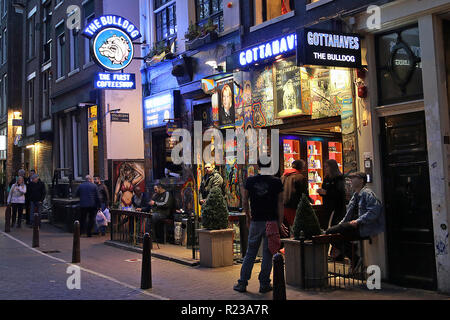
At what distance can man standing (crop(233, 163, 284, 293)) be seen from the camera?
7.43 metres

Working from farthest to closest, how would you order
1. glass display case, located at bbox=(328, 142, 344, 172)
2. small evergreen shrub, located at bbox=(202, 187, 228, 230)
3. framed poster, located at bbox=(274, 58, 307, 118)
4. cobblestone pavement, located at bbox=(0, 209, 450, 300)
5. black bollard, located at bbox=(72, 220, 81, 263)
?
glass display case, located at bbox=(328, 142, 344, 172)
black bollard, located at bbox=(72, 220, 81, 263)
framed poster, located at bbox=(274, 58, 307, 118)
small evergreen shrub, located at bbox=(202, 187, 228, 230)
cobblestone pavement, located at bbox=(0, 209, 450, 300)

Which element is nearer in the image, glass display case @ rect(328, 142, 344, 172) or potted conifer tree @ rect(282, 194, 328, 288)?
potted conifer tree @ rect(282, 194, 328, 288)

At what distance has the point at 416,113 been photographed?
772cm

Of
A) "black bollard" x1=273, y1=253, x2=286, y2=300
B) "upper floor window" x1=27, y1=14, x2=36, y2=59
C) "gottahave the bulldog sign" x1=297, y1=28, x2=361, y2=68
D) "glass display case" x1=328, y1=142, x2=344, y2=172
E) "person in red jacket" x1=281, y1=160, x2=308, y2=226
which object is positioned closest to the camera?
"black bollard" x1=273, y1=253, x2=286, y2=300

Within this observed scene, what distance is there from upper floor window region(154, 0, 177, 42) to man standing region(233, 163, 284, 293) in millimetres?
8413

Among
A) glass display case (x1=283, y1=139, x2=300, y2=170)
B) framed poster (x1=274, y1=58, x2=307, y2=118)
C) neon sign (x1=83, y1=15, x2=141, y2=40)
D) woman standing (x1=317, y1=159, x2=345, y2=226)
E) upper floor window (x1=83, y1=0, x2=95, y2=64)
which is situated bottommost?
woman standing (x1=317, y1=159, x2=345, y2=226)

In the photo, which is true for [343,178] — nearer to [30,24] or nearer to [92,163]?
[92,163]

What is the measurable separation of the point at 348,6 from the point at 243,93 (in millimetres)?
3582

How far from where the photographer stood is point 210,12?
1338 centimetres

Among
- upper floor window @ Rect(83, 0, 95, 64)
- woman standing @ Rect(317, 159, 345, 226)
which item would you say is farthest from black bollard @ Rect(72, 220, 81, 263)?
upper floor window @ Rect(83, 0, 95, 64)

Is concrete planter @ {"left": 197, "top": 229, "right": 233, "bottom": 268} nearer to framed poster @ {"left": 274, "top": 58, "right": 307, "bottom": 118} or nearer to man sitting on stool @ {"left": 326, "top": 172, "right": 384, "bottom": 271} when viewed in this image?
man sitting on stool @ {"left": 326, "top": 172, "right": 384, "bottom": 271}

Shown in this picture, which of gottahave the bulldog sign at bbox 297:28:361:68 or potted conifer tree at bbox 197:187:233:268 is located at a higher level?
gottahave the bulldog sign at bbox 297:28:361:68

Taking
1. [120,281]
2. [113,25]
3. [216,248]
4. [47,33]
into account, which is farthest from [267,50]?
[47,33]
